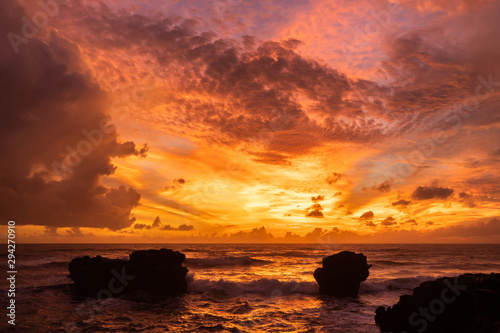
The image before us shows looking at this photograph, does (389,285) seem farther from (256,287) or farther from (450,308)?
(450,308)

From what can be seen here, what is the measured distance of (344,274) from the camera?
79.9ft

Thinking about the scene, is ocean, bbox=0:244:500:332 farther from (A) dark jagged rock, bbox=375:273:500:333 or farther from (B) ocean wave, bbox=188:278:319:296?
(A) dark jagged rock, bbox=375:273:500:333

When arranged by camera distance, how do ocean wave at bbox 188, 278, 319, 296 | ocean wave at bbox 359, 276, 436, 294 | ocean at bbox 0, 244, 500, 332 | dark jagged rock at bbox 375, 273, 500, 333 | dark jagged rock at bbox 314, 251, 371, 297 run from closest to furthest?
dark jagged rock at bbox 375, 273, 500, 333, ocean at bbox 0, 244, 500, 332, dark jagged rock at bbox 314, 251, 371, 297, ocean wave at bbox 188, 278, 319, 296, ocean wave at bbox 359, 276, 436, 294

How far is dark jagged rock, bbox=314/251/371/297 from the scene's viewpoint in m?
24.4

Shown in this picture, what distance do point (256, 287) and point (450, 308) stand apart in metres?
19.4

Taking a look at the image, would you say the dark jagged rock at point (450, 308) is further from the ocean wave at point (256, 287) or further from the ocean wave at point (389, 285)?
the ocean wave at point (389, 285)

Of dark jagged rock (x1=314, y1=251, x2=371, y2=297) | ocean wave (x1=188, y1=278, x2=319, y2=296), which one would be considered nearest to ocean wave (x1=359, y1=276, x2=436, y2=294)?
dark jagged rock (x1=314, y1=251, x2=371, y2=297)

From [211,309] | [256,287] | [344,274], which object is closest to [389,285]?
[344,274]

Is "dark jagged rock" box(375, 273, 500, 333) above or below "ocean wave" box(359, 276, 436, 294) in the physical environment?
above

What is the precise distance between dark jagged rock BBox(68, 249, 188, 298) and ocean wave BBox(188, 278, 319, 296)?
2.57 m

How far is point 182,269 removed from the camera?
84.3ft

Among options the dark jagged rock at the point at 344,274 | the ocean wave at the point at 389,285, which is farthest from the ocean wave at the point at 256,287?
the ocean wave at the point at 389,285

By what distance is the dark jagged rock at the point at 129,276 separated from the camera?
23.6m

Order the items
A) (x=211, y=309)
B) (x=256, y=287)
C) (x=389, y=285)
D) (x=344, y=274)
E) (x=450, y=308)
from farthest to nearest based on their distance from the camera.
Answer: (x=389, y=285), (x=256, y=287), (x=344, y=274), (x=211, y=309), (x=450, y=308)
